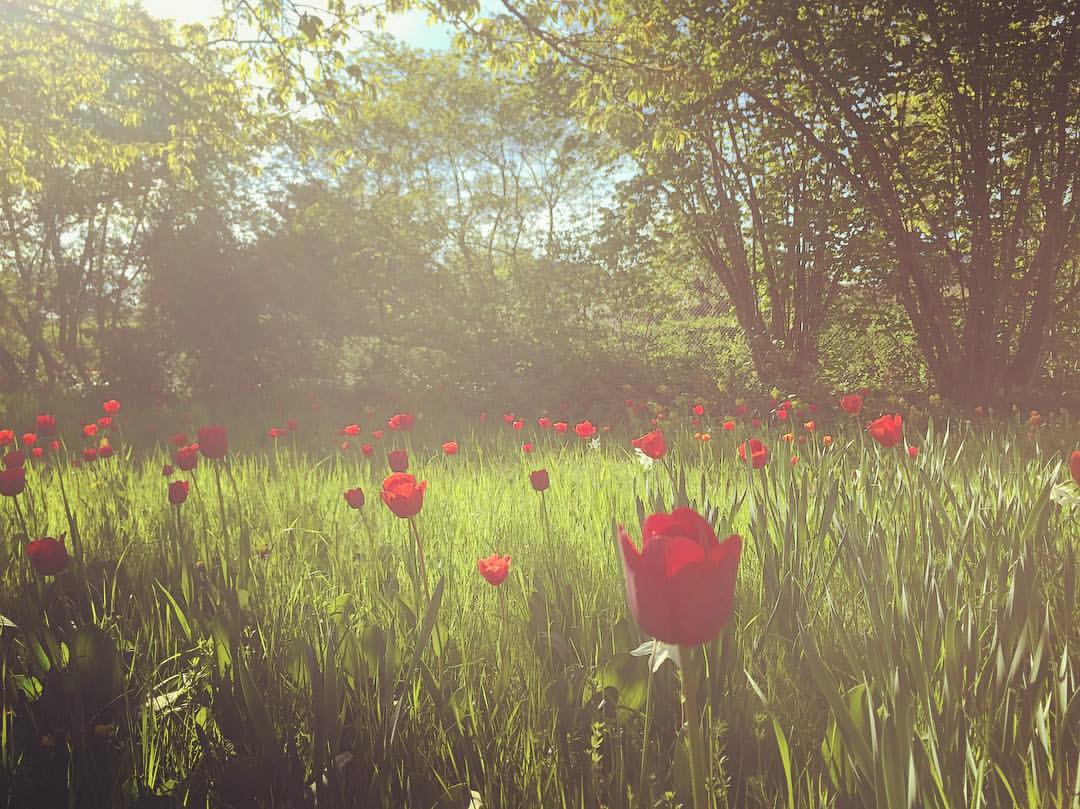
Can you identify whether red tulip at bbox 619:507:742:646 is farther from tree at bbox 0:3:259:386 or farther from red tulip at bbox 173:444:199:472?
tree at bbox 0:3:259:386

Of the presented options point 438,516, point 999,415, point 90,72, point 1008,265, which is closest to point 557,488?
point 438,516

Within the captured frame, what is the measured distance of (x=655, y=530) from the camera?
741 mm

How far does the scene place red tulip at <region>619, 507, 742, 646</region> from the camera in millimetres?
636

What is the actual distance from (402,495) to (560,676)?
0.55 m

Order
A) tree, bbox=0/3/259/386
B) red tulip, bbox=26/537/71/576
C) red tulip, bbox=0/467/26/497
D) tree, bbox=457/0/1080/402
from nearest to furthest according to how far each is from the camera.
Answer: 1. red tulip, bbox=26/537/71/576
2. red tulip, bbox=0/467/26/497
3. tree, bbox=457/0/1080/402
4. tree, bbox=0/3/259/386

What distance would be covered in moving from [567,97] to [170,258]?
6.35 m

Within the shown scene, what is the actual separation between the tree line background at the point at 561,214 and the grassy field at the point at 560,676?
4.65 metres

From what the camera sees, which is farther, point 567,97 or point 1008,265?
point 567,97

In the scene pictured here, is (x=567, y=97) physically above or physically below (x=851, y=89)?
above

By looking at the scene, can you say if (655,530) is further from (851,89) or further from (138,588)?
(851,89)

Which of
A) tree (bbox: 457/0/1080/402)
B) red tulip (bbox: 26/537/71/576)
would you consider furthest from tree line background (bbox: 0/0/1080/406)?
red tulip (bbox: 26/537/71/576)

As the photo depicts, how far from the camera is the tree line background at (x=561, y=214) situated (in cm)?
620

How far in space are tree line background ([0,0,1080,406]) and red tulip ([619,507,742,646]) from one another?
17.7 feet

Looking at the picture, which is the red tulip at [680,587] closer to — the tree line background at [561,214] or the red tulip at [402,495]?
the red tulip at [402,495]
